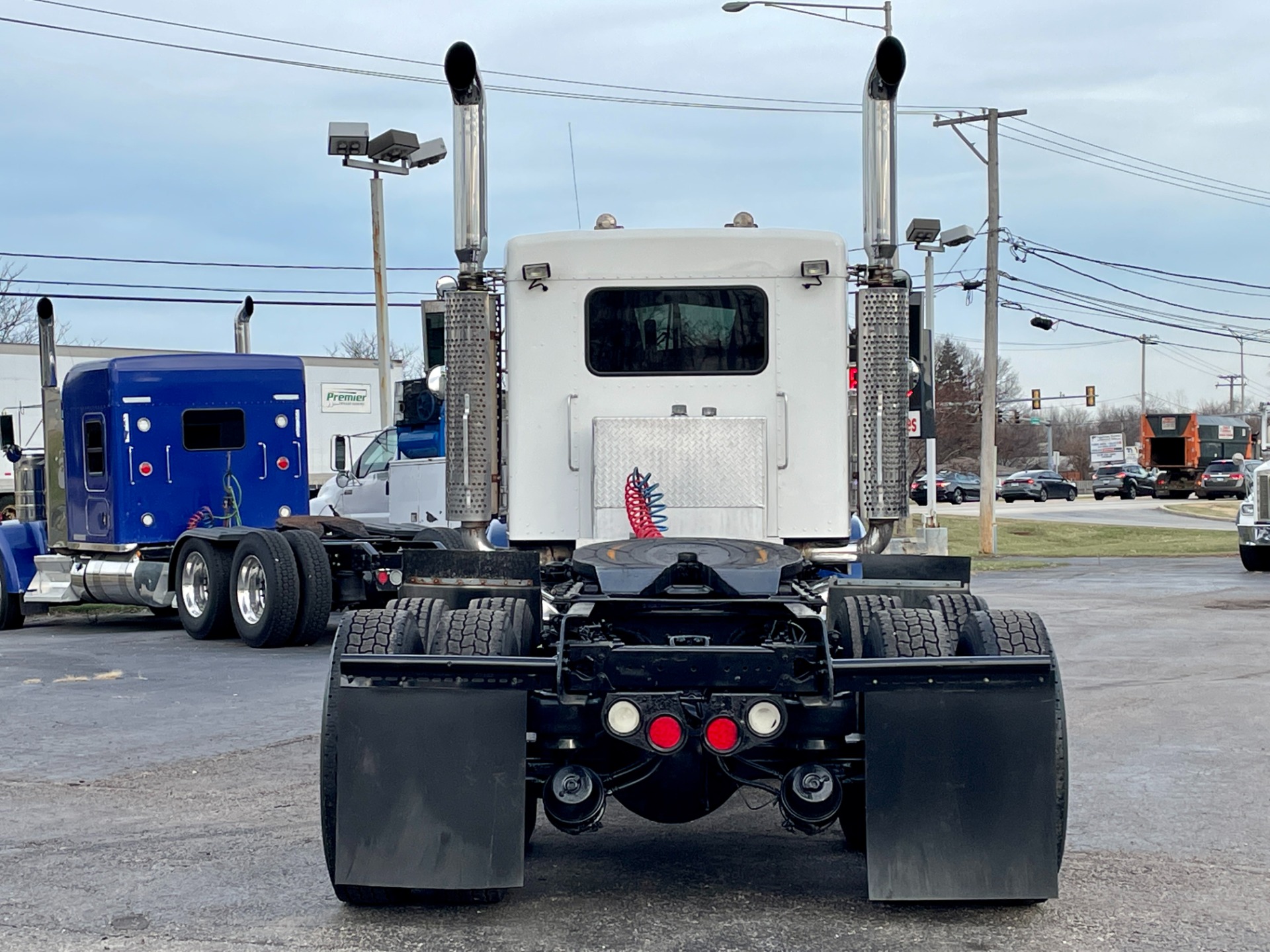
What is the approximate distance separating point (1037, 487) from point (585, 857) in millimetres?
63336

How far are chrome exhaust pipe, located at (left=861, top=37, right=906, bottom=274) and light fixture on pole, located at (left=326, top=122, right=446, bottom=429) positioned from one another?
19.8 m

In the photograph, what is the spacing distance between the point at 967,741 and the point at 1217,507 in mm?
53940

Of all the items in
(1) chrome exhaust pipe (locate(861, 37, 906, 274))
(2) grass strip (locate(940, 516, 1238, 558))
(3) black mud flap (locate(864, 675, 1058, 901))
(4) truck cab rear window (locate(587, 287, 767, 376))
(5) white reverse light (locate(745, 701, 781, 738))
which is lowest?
(2) grass strip (locate(940, 516, 1238, 558))

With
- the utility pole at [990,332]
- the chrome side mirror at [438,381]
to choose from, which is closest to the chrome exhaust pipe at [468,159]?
the chrome side mirror at [438,381]

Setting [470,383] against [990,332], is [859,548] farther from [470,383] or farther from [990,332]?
[990,332]

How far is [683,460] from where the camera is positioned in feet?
24.7

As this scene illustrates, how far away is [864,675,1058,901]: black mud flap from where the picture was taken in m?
4.98

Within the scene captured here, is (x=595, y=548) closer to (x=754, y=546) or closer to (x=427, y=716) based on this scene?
(x=754, y=546)

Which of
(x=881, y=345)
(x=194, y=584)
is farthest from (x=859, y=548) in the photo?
(x=194, y=584)

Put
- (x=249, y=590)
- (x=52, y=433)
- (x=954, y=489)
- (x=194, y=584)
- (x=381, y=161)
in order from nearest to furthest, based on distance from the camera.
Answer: (x=249, y=590) → (x=194, y=584) → (x=52, y=433) → (x=381, y=161) → (x=954, y=489)

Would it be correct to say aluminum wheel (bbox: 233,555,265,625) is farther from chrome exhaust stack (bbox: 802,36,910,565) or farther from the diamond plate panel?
chrome exhaust stack (bbox: 802,36,910,565)

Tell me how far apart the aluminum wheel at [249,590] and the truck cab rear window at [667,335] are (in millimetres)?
8084

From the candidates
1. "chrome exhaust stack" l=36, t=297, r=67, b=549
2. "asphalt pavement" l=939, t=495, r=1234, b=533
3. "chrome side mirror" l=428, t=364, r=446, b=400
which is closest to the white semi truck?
"chrome side mirror" l=428, t=364, r=446, b=400

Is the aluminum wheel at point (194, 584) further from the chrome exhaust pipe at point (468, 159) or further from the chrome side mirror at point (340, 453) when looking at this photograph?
the chrome exhaust pipe at point (468, 159)
